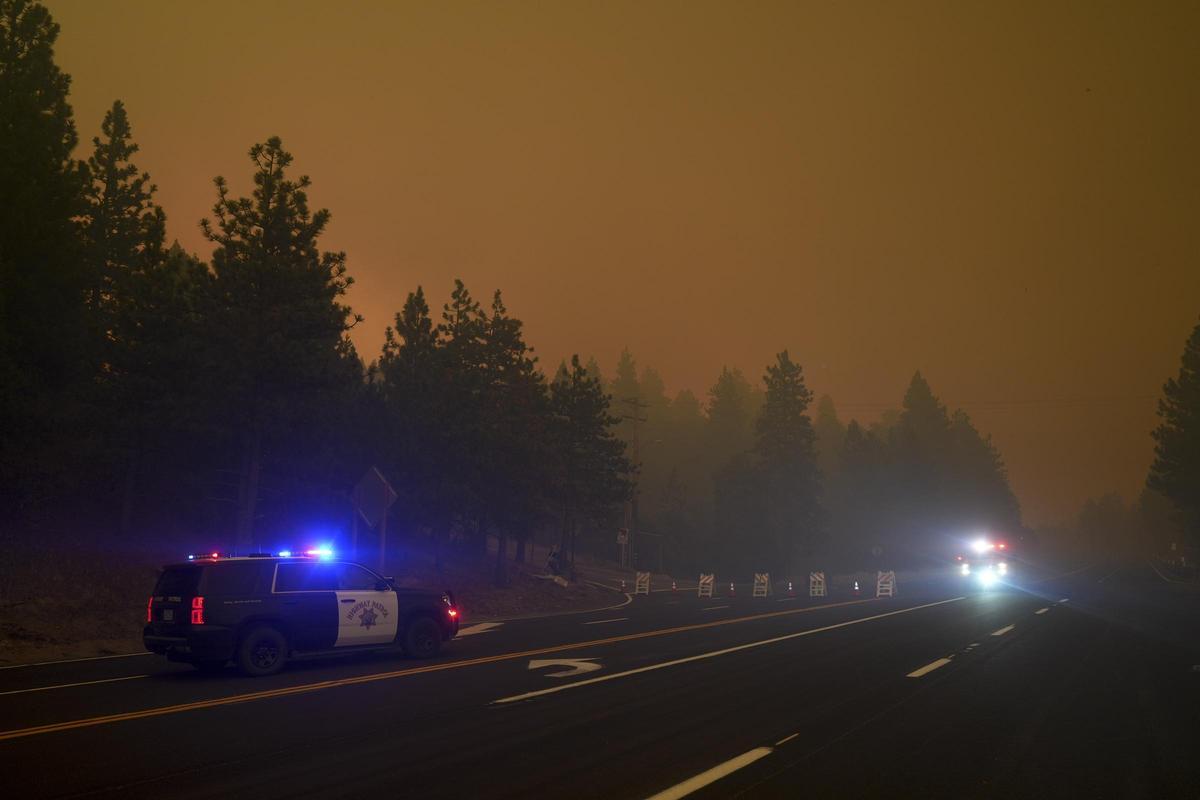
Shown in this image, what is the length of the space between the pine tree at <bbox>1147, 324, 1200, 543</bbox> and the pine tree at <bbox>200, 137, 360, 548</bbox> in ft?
247

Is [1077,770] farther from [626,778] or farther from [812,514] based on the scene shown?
[812,514]

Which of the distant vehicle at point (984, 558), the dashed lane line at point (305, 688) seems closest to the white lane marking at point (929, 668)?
the dashed lane line at point (305, 688)

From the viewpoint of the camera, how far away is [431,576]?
120 ft

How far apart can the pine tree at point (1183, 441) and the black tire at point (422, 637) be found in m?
Result: 78.4

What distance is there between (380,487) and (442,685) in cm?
1198

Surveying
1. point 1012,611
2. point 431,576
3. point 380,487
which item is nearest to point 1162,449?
point 1012,611

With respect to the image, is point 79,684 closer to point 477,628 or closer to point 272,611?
point 272,611

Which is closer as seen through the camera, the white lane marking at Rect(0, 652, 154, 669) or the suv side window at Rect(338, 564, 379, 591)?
the suv side window at Rect(338, 564, 379, 591)

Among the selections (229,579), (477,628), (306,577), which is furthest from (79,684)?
(477,628)

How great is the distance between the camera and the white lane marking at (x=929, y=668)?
548 inches

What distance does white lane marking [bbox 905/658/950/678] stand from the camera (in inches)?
548

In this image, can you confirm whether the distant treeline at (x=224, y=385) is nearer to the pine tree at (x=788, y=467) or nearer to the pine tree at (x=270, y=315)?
the pine tree at (x=270, y=315)

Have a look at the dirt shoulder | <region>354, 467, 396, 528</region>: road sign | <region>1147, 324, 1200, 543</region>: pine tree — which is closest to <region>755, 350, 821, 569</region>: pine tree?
<region>1147, 324, 1200, 543</region>: pine tree

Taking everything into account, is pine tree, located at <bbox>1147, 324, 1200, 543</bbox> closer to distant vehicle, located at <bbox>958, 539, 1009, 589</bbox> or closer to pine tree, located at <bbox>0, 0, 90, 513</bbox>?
distant vehicle, located at <bbox>958, 539, 1009, 589</bbox>
